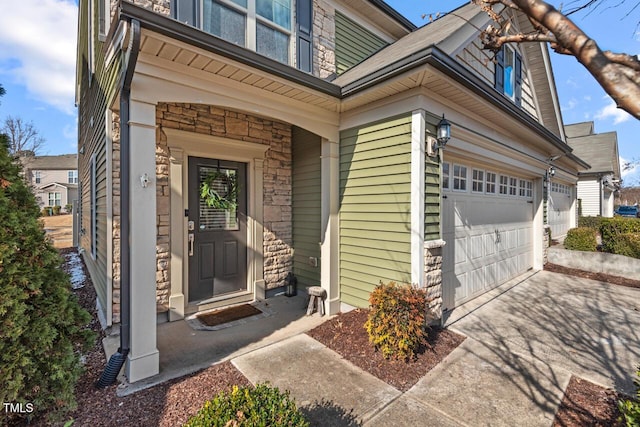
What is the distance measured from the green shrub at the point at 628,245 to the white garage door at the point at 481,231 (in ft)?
7.11

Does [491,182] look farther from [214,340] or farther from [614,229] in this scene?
[214,340]

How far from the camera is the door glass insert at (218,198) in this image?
443 centimetres

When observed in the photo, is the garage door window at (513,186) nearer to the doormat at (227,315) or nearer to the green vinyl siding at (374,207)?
the green vinyl siding at (374,207)

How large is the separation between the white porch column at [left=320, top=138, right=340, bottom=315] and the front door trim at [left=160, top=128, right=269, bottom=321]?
1235mm

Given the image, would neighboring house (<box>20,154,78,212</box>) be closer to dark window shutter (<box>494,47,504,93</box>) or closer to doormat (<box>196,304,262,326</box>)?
doormat (<box>196,304,262,326</box>)

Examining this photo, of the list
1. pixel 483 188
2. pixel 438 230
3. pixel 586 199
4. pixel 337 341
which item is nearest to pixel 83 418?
pixel 337 341

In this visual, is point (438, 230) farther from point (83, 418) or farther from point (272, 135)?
point (83, 418)

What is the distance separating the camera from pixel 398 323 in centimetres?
298

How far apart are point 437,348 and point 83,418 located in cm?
335

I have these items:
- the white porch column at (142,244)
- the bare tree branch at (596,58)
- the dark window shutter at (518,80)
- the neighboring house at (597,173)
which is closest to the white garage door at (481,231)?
the dark window shutter at (518,80)

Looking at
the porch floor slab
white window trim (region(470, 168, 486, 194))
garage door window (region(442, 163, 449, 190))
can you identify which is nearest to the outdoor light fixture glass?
garage door window (region(442, 163, 449, 190))

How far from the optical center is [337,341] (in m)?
3.43

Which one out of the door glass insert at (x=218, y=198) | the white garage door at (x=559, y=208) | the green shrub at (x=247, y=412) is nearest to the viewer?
the green shrub at (x=247, y=412)

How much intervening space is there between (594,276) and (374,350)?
6.41 m
